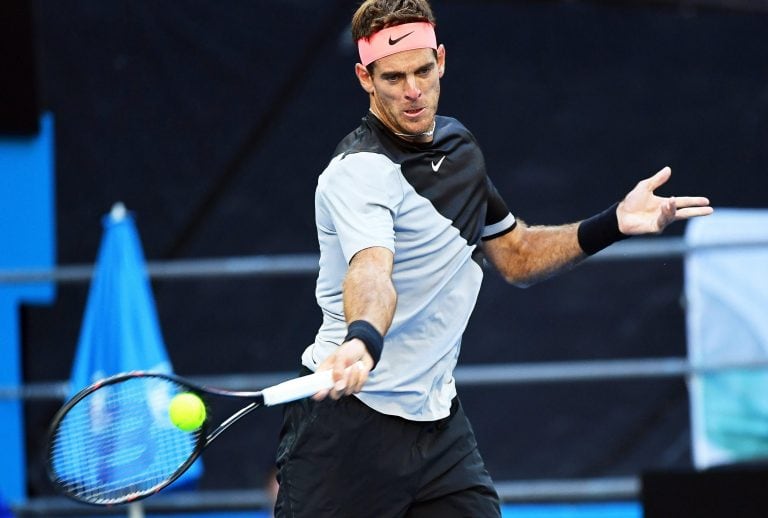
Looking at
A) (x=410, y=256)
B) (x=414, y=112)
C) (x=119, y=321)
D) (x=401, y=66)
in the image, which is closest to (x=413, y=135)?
(x=414, y=112)

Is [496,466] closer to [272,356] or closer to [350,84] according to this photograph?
[272,356]

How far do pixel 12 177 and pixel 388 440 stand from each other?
156 inches

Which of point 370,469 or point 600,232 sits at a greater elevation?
point 600,232

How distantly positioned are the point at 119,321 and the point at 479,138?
204cm

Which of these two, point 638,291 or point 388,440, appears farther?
point 638,291

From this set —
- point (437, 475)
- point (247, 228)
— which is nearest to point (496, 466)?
point (247, 228)

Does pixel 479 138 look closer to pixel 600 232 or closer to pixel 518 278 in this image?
pixel 518 278

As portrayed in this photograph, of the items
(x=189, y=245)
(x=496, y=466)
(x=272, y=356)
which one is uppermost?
(x=189, y=245)

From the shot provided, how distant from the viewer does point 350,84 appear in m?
7.26

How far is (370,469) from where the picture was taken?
3676mm

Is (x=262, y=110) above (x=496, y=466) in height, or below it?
above

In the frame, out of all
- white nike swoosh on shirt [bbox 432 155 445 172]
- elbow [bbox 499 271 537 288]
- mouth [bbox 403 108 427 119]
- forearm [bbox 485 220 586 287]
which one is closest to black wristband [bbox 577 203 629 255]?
forearm [bbox 485 220 586 287]

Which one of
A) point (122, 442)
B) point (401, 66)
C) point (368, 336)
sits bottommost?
point (122, 442)

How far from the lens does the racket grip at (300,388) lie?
3.17m
